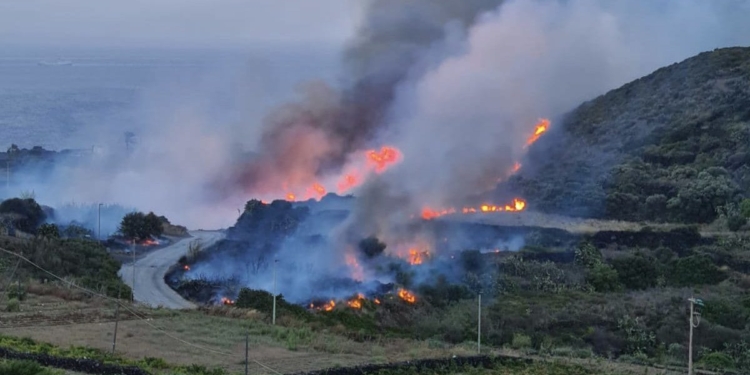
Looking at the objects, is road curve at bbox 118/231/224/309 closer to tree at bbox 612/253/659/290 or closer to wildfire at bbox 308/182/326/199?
wildfire at bbox 308/182/326/199

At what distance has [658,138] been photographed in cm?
6372

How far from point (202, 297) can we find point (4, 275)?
6657 mm

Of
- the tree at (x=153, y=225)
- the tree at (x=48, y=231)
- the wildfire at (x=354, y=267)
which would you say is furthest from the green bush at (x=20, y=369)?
the tree at (x=153, y=225)

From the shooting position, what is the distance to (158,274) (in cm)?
3738

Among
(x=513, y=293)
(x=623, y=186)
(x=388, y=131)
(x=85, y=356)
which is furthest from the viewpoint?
(x=623, y=186)

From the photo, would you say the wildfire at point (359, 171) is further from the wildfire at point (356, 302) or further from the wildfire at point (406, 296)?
the wildfire at point (356, 302)

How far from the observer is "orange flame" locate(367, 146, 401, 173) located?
4509 cm

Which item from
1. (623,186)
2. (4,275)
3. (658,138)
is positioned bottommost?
(4,275)

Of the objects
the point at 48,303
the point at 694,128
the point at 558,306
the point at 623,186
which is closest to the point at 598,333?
the point at 558,306

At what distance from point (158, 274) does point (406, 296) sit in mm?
10101

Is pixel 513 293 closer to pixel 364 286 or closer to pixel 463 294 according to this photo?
pixel 463 294

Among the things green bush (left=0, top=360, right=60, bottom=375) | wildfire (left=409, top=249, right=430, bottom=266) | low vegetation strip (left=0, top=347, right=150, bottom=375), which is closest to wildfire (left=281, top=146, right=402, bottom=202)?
wildfire (left=409, top=249, right=430, bottom=266)

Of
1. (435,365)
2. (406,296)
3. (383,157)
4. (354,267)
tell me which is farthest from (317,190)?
(435,365)

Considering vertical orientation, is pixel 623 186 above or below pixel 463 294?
above
